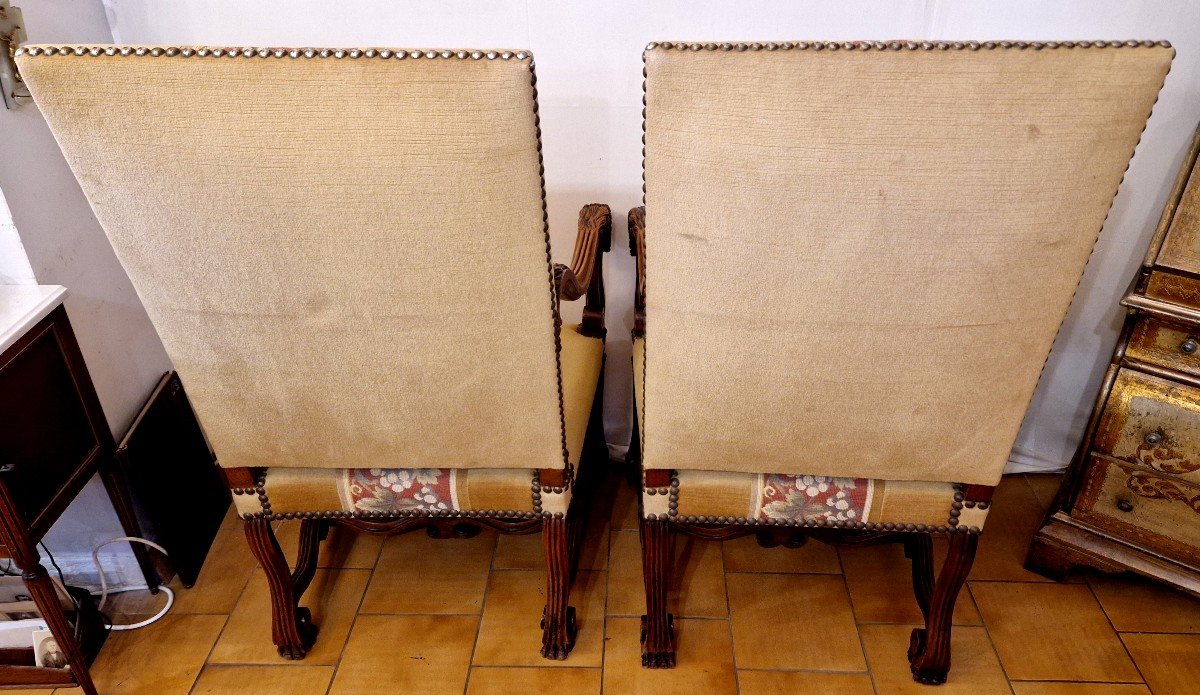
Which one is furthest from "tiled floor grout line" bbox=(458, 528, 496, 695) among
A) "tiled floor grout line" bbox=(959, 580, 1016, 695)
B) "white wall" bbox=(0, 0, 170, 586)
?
"tiled floor grout line" bbox=(959, 580, 1016, 695)

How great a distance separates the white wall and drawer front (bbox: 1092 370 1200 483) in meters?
1.83

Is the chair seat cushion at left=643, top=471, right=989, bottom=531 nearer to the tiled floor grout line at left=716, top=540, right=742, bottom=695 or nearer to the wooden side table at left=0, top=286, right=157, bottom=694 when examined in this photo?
the tiled floor grout line at left=716, top=540, right=742, bottom=695

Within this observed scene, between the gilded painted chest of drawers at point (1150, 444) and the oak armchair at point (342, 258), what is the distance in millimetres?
971

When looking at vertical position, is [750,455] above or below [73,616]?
above

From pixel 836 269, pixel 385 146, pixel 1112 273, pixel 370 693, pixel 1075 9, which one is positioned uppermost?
pixel 1075 9

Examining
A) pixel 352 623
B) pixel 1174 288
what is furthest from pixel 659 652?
pixel 1174 288

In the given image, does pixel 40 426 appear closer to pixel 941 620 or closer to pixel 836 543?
pixel 836 543

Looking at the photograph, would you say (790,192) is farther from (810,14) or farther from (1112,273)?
(1112,273)

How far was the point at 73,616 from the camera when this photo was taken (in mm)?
1436

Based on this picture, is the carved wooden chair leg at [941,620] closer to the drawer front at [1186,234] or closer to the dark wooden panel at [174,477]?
the drawer front at [1186,234]

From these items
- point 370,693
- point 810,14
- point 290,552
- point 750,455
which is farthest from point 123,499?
point 810,14

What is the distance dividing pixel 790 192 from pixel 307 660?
120 cm

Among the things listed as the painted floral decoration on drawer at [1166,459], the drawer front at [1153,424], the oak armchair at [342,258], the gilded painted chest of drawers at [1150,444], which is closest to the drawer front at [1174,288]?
the gilded painted chest of drawers at [1150,444]

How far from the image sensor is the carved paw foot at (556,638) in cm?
140
